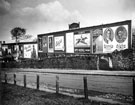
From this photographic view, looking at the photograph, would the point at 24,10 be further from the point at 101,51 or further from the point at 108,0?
the point at 101,51

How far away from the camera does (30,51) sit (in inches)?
1150

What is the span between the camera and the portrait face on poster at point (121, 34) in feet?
55.3

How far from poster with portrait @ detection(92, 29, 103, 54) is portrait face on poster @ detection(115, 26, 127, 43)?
2092 millimetres

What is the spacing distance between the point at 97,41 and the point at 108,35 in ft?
5.30

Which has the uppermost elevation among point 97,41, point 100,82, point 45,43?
point 45,43

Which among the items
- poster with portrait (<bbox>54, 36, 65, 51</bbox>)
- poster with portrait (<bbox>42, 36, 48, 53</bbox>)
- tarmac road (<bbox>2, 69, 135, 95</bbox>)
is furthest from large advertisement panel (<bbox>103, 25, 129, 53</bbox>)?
poster with portrait (<bbox>42, 36, 48, 53</bbox>)

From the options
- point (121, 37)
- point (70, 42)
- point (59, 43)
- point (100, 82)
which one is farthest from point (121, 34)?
point (100, 82)

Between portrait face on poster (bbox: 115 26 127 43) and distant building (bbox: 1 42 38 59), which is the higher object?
portrait face on poster (bbox: 115 26 127 43)

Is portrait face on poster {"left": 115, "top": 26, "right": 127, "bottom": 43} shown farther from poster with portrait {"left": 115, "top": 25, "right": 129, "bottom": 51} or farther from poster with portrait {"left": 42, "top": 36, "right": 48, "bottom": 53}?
poster with portrait {"left": 42, "top": 36, "right": 48, "bottom": 53}

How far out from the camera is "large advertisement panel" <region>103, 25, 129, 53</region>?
16.7 m

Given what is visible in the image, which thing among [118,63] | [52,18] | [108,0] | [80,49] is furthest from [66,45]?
[108,0]

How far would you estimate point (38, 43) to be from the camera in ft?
90.8

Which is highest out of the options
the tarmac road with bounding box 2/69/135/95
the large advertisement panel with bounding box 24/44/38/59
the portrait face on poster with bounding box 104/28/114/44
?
the portrait face on poster with bounding box 104/28/114/44

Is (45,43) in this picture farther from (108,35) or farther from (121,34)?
(121,34)
